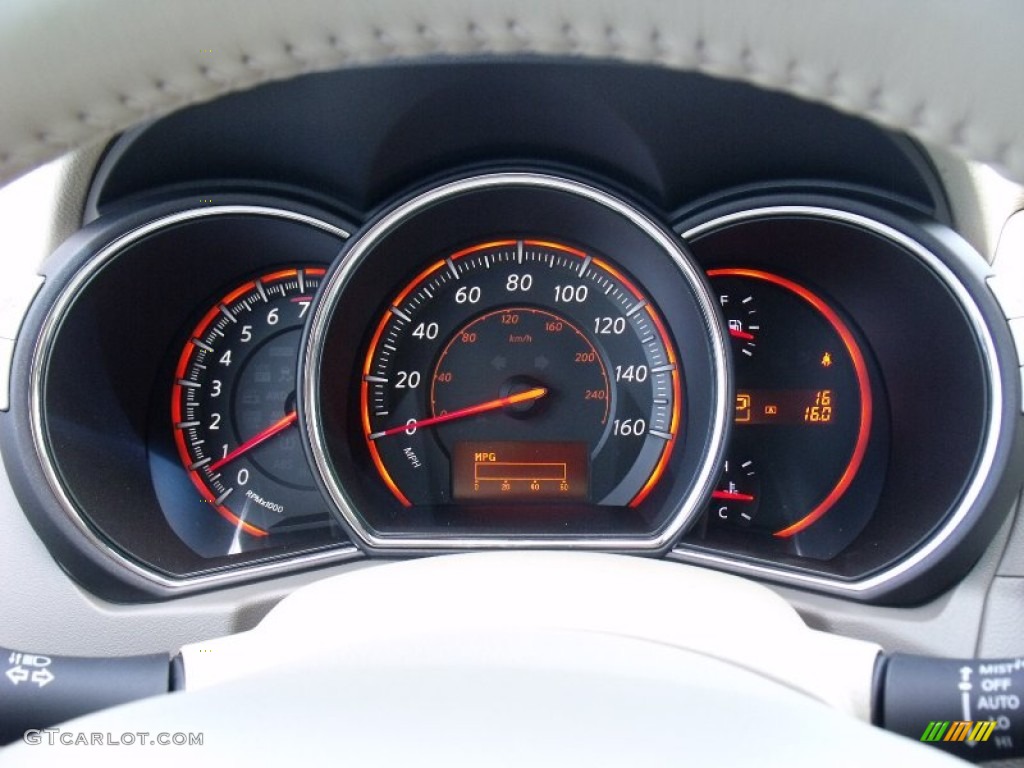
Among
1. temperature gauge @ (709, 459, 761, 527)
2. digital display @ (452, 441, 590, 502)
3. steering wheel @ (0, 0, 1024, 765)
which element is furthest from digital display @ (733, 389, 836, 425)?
steering wheel @ (0, 0, 1024, 765)

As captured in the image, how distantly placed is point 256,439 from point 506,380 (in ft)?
1.75

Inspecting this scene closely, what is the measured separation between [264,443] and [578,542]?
766 mm

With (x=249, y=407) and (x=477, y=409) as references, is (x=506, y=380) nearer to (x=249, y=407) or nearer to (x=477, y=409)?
(x=477, y=409)

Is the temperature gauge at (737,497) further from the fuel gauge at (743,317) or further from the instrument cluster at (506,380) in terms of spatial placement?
the fuel gauge at (743,317)

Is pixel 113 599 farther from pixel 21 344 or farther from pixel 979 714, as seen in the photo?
pixel 979 714

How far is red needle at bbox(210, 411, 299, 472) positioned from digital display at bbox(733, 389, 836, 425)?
3.02 ft

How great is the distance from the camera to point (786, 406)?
253 cm

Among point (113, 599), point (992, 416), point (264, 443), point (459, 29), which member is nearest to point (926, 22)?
point (459, 29)

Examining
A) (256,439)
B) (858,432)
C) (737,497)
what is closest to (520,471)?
(737,497)

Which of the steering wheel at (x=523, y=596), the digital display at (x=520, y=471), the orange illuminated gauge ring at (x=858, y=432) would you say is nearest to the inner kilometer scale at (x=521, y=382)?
the digital display at (x=520, y=471)

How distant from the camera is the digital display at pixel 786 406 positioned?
2521mm

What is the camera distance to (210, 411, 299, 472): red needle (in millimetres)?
2564

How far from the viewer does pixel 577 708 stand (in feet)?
3.67

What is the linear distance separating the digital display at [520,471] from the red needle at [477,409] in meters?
0.06
